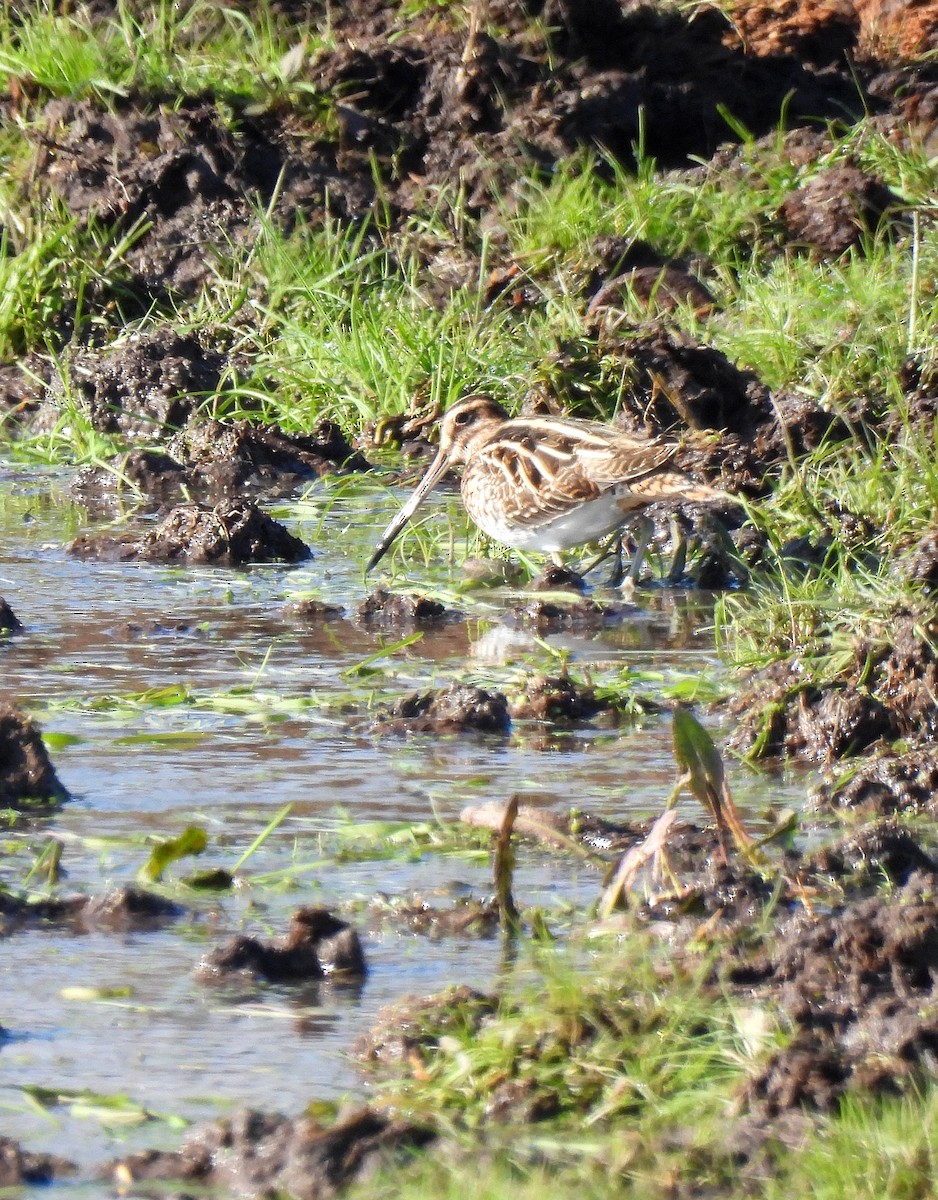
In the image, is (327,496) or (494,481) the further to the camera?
(327,496)

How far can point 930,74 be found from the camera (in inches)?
474

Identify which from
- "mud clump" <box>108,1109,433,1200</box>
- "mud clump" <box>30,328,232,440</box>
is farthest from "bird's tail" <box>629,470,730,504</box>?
"mud clump" <box>108,1109,433,1200</box>

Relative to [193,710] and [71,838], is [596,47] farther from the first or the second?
[71,838]

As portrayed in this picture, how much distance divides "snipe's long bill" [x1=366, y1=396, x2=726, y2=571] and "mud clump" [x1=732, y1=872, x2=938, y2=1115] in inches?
141

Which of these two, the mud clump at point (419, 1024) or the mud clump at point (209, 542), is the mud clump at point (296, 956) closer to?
the mud clump at point (419, 1024)

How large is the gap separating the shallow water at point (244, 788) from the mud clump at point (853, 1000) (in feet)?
1.88

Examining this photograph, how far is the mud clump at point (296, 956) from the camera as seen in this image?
3658 mm

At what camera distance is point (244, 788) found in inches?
189

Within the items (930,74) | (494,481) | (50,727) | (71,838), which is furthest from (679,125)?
(71,838)

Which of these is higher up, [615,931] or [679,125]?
[679,125]

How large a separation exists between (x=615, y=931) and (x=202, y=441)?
5.74 meters

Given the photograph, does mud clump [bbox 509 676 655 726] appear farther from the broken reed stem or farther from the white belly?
the white belly

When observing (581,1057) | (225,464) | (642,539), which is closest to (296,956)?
(581,1057)

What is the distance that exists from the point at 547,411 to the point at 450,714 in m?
3.99
